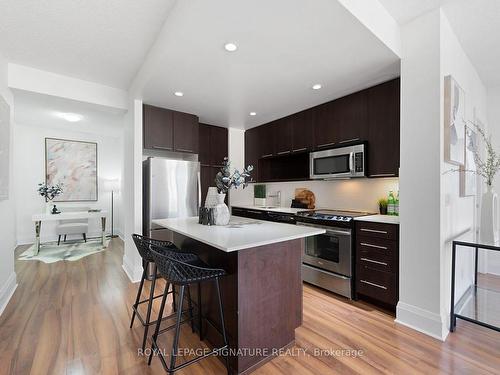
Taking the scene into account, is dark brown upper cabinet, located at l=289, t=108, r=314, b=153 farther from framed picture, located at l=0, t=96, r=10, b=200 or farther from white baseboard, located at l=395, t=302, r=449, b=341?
framed picture, located at l=0, t=96, r=10, b=200

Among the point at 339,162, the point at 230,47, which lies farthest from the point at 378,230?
the point at 230,47

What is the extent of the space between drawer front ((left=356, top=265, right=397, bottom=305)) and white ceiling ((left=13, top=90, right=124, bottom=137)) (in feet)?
12.8

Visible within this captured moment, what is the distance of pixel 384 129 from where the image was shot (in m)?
2.72

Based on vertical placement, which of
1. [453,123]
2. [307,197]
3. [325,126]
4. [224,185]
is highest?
[325,126]

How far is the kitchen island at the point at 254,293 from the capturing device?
1.61 m

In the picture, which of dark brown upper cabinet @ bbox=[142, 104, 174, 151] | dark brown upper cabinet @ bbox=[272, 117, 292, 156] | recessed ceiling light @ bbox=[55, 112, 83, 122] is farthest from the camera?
recessed ceiling light @ bbox=[55, 112, 83, 122]

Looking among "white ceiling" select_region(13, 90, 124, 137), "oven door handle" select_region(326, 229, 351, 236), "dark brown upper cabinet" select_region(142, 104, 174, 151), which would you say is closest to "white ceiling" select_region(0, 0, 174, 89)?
"white ceiling" select_region(13, 90, 124, 137)

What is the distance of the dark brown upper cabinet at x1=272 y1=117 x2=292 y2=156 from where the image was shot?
3967 millimetres

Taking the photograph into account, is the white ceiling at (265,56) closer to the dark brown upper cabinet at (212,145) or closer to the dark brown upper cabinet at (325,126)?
the dark brown upper cabinet at (325,126)

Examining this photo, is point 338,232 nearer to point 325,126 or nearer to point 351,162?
point 351,162

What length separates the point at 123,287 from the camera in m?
3.08

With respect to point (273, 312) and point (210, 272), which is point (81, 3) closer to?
point (210, 272)

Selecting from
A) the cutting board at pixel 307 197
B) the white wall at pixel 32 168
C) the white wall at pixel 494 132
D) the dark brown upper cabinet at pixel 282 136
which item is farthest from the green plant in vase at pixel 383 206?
the white wall at pixel 32 168

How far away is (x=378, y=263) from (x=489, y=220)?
966 mm
